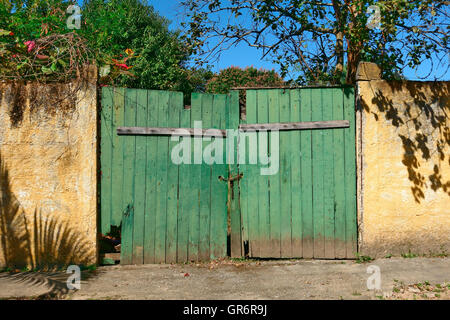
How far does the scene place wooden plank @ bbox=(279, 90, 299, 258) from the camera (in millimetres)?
4574

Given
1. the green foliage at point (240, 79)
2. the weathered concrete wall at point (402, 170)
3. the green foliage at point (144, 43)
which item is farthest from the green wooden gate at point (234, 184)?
the green foliage at point (240, 79)

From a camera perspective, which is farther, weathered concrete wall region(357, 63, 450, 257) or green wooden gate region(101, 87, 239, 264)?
weathered concrete wall region(357, 63, 450, 257)

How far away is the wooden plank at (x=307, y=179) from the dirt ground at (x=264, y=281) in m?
0.24

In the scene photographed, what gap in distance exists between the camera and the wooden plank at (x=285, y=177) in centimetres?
457

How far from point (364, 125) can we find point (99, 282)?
345 centimetres

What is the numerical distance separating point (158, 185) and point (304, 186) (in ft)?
5.68

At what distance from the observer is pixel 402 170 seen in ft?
15.1

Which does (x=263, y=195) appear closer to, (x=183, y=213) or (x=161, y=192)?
(x=183, y=213)

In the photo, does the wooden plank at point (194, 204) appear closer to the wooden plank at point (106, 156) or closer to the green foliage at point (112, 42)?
the wooden plank at point (106, 156)

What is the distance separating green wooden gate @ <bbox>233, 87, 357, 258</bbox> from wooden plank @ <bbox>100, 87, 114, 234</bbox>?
5.08ft

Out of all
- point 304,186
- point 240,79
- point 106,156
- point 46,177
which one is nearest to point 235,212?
point 304,186

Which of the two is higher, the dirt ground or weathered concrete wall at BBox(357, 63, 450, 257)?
weathered concrete wall at BBox(357, 63, 450, 257)

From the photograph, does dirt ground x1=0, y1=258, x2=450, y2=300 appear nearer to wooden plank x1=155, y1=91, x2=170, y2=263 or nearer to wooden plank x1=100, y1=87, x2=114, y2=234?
wooden plank x1=155, y1=91, x2=170, y2=263

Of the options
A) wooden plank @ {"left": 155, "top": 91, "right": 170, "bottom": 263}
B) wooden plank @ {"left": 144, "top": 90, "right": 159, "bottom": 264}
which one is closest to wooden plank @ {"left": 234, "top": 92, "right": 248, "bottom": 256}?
wooden plank @ {"left": 155, "top": 91, "right": 170, "bottom": 263}
